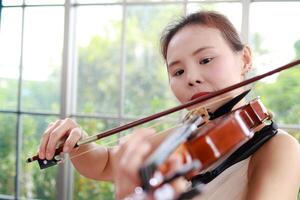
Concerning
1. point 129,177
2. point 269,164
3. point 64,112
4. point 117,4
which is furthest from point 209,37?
point 64,112

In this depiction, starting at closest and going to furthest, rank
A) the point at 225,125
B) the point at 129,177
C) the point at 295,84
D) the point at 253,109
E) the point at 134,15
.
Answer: the point at 129,177, the point at 225,125, the point at 253,109, the point at 295,84, the point at 134,15

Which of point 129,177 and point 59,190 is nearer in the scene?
point 129,177

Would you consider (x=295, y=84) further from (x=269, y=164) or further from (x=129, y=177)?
(x=129, y=177)

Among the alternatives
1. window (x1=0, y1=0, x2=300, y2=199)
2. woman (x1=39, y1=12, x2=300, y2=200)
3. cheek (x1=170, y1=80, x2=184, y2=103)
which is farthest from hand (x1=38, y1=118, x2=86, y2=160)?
window (x1=0, y1=0, x2=300, y2=199)

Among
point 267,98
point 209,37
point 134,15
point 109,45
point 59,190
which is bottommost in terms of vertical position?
point 59,190

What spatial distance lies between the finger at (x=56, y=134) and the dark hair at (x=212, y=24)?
28cm

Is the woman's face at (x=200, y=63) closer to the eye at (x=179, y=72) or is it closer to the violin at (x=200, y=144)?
the eye at (x=179, y=72)

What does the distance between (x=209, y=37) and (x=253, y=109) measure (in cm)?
20

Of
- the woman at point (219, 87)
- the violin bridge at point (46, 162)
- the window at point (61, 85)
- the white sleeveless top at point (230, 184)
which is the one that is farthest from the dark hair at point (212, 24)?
the window at point (61, 85)

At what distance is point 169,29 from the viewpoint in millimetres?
900

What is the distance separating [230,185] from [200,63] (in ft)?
0.81

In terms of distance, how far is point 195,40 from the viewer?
803 millimetres

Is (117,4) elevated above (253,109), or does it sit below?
above

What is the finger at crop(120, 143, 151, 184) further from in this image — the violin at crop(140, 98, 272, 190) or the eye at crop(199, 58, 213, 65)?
the eye at crop(199, 58, 213, 65)
